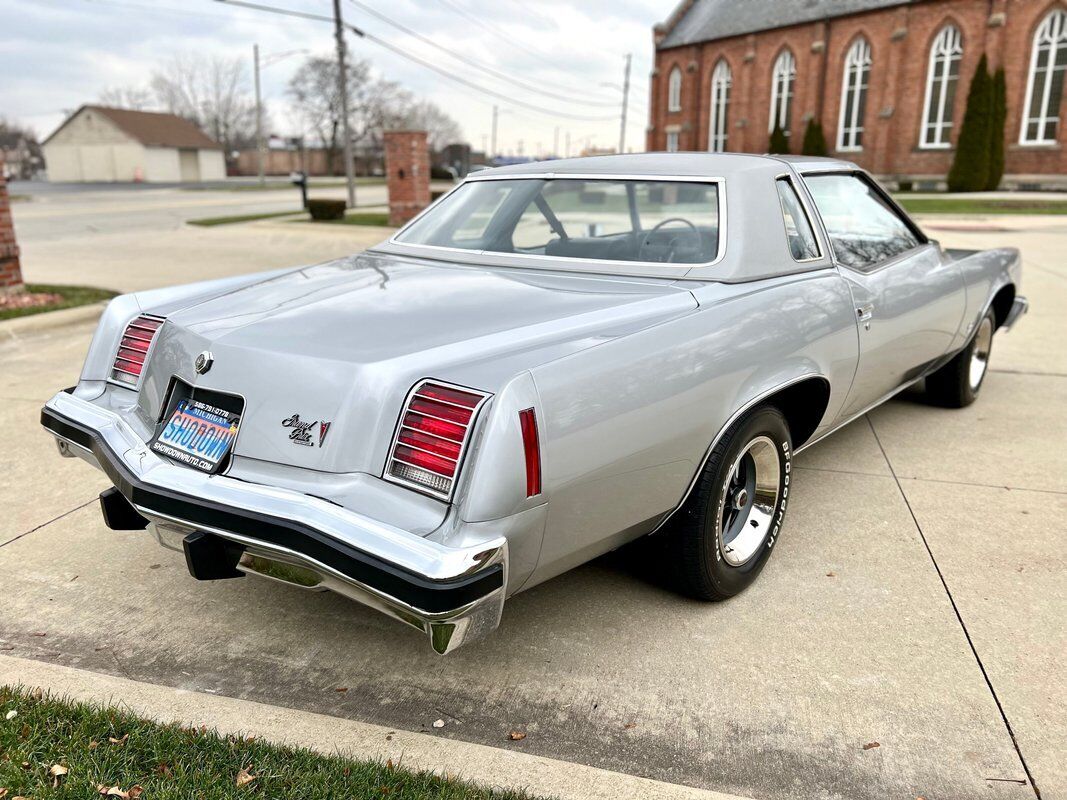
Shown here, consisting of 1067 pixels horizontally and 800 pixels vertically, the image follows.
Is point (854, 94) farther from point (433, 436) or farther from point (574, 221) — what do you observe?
point (433, 436)

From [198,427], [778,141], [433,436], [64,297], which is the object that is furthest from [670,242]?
[778,141]

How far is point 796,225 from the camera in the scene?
3533 mm

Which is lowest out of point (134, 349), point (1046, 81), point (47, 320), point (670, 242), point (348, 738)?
point (348, 738)

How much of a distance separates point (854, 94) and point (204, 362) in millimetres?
41235

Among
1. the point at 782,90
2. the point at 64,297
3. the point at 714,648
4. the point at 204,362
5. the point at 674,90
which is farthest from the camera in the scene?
the point at 674,90

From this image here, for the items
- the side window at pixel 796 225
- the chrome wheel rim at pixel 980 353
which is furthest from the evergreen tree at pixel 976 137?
the side window at pixel 796 225

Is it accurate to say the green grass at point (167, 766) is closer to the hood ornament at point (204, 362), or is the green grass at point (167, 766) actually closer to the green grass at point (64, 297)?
the hood ornament at point (204, 362)

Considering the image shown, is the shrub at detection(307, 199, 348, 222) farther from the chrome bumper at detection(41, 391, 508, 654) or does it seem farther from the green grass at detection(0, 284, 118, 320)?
the chrome bumper at detection(41, 391, 508, 654)

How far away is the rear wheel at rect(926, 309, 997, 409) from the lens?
5148 millimetres

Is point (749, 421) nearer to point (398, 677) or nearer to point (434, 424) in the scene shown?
point (434, 424)

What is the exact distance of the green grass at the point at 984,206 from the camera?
23.3 metres

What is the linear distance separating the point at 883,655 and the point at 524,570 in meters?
1.32

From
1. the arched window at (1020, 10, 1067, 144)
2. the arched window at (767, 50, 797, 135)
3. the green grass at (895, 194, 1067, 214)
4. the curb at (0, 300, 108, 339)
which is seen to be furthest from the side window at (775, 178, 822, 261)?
the arched window at (767, 50, 797, 135)

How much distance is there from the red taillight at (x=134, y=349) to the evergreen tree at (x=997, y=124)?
35.3 meters
